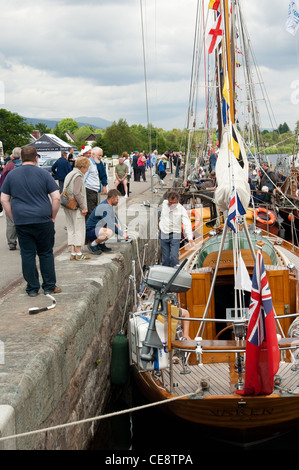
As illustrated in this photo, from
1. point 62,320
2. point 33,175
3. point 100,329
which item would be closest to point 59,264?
point 100,329

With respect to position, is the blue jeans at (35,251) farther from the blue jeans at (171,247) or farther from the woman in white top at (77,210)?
the blue jeans at (171,247)

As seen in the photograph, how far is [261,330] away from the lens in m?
5.04

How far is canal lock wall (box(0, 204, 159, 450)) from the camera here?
3834 millimetres

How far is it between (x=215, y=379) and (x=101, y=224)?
3.32m

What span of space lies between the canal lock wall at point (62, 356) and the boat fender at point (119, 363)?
0.10 metres

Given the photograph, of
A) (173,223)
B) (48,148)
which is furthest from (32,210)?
(48,148)

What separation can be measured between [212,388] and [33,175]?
296 cm

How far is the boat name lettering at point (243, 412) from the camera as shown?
5.62 m

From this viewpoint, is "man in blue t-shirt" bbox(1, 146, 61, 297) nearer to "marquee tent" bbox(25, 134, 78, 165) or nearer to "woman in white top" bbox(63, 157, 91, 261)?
"woman in white top" bbox(63, 157, 91, 261)

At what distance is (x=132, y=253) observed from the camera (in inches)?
381

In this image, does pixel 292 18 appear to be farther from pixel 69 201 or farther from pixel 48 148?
pixel 48 148

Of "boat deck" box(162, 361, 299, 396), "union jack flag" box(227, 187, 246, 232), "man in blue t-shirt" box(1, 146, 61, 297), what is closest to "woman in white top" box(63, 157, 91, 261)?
"man in blue t-shirt" box(1, 146, 61, 297)

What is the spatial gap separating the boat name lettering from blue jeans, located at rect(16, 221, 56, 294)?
223 centimetres

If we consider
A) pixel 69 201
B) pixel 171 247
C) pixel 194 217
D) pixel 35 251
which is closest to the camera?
pixel 35 251
